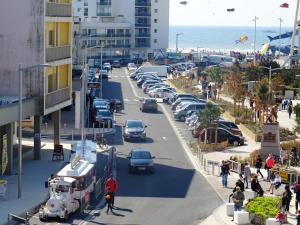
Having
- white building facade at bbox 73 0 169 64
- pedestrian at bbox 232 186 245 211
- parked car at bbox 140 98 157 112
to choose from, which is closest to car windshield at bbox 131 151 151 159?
pedestrian at bbox 232 186 245 211

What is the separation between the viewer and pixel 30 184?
126 ft

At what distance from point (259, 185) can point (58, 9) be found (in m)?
18.1

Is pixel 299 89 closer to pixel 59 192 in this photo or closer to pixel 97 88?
pixel 97 88

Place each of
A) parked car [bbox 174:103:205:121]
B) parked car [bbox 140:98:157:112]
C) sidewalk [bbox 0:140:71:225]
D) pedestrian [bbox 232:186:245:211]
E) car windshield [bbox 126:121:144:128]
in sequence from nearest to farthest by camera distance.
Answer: pedestrian [bbox 232:186:245:211] → sidewalk [bbox 0:140:71:225] → car windshield [bbox 126:121:144:128] → parked car [bbox 174:103:205:121] → parked car [bbox 140:98:157:112]

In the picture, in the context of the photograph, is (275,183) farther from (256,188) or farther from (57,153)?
(57,153)

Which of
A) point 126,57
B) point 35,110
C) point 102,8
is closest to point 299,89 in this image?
point 35,110

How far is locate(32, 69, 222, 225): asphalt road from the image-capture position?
32.2 metres

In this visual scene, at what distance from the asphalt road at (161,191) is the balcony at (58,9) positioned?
343 inches

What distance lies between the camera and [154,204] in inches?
1367

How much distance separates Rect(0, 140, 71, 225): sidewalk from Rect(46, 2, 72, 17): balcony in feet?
26.0

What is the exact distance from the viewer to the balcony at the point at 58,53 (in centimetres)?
4550

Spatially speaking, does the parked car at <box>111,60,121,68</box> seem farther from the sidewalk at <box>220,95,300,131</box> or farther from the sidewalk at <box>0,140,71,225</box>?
the sidewalk at <box>0,140,71,225</box>

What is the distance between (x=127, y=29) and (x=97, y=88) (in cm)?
6883

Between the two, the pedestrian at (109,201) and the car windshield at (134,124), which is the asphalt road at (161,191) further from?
the car windshield at (134,124)
